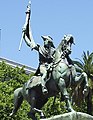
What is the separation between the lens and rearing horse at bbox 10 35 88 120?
13.3 m

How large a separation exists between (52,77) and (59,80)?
0.34m

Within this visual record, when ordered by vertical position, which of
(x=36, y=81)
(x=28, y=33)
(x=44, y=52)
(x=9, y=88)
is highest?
(x=28, y=33)

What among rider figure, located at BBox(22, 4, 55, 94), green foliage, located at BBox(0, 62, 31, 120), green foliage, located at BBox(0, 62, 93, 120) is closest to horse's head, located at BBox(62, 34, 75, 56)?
rider figure, located at BBox(22, 4, 55, 94)

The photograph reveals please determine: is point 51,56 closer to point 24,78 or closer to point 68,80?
point 68,80

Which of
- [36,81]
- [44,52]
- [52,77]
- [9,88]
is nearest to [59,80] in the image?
[52,77]

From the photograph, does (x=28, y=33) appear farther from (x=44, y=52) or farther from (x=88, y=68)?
(x=88, y=68)

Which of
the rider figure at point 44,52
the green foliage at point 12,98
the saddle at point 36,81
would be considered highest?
the rider figure at point 44,52

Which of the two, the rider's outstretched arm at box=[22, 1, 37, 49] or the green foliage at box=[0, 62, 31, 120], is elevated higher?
the rider's outstretched arm at box=[22, 1, 37, 49]

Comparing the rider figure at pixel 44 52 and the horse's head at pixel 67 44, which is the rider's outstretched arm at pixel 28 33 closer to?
the rider figure at pixel 44 52

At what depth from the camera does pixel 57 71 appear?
13.5m

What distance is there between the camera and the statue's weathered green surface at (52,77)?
1338 cm

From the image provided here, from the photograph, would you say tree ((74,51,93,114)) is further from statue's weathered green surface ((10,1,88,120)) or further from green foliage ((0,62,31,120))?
statue's weathered green surface ((10,1,88,120))

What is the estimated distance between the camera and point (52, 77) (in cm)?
1354

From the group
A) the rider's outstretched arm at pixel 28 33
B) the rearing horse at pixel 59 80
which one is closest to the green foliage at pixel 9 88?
the rider's outstretched arm at pixel 28 33
